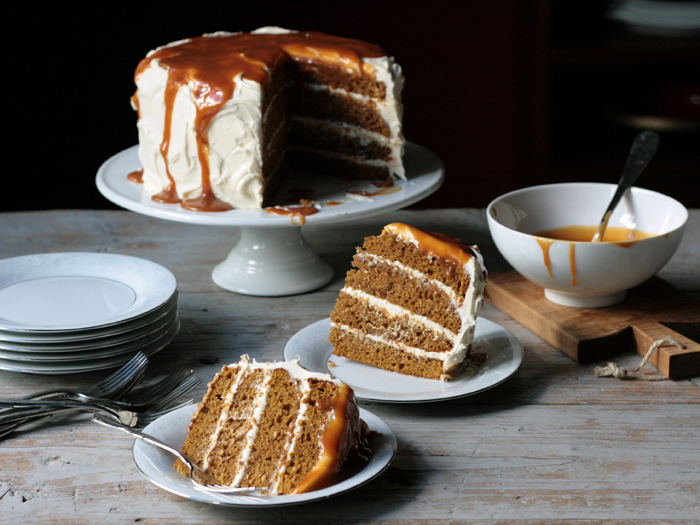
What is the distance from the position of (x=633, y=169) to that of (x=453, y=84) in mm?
2056

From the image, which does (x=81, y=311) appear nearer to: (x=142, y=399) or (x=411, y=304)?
(x=142, y=399)

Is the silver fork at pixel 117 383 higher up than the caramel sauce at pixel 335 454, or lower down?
lower down

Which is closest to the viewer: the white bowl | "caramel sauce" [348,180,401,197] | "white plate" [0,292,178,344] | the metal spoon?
"white plate" [0,292,178,344]

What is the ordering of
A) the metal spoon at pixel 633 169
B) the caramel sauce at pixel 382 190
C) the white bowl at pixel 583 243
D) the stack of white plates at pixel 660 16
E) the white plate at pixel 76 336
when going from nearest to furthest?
the white plate at pixel 76 336 < the white bowl at pixel 583 243 < the metal spoon at pixel 633 169 < the caramel sauce at pixel 382 190 < the stack of white plates at pixel 660 16

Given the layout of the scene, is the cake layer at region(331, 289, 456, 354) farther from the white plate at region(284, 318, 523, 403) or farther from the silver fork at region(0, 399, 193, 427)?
the silver fork at region(0, 399, 193, 427)

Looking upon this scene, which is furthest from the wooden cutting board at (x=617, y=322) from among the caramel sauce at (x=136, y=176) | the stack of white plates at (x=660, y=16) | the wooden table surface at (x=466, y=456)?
the stack of white plates at (x=660, y=16)

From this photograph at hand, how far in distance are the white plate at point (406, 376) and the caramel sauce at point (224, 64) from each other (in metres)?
0.54

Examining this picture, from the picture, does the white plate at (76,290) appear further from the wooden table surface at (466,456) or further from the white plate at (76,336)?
the wooden table surface at (466,456)

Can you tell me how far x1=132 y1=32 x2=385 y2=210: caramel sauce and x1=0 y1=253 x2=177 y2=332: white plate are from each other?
0.27m

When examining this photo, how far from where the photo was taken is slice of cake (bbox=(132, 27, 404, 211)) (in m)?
1.91

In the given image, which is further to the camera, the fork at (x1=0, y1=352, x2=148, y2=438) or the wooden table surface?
the fork at (x1=0, y1=352, x2=148, y2=438)

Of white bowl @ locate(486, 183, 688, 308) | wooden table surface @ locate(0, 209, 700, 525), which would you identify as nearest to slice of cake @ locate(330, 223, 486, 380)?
wooden table surface @ locate(0, 209, 700, 525)

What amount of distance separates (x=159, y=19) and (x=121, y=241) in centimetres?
163

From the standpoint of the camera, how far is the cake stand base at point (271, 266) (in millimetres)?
1919
